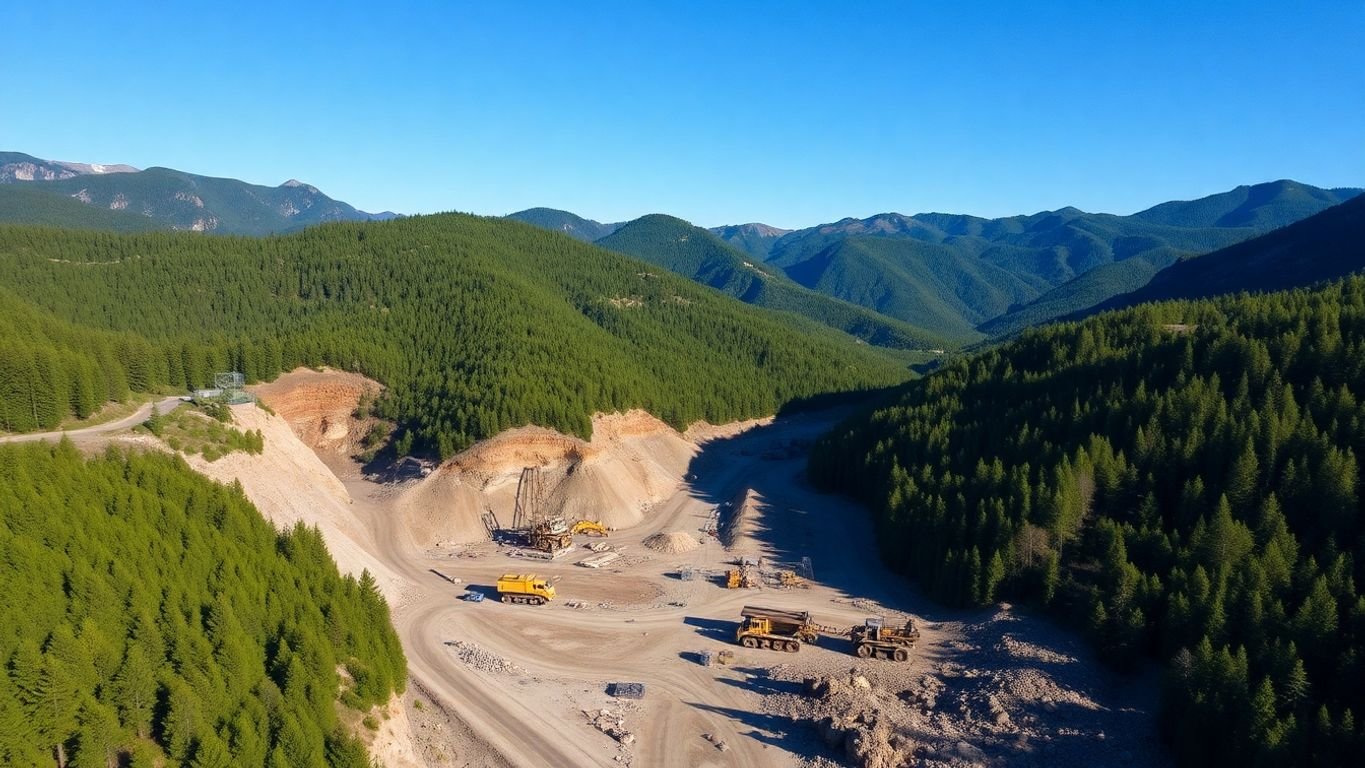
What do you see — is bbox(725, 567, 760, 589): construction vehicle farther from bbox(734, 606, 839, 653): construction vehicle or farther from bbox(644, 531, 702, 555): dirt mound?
bbox(734, 606, 839, 653): construction vehicle

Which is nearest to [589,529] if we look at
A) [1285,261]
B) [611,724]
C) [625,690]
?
[625,690]

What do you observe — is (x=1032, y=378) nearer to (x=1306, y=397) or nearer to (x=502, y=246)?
(x=1306, y=397)

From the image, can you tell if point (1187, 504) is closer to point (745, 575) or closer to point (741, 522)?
point (745, 575)

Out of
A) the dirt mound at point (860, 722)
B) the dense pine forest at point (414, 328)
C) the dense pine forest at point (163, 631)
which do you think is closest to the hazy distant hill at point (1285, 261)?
the dense pine forest at point (414, 328)

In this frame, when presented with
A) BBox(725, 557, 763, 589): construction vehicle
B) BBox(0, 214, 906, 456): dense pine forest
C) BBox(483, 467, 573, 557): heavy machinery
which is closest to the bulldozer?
BBox(483, 467, 573, 557): heavy machinery

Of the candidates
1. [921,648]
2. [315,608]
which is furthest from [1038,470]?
[315,608]

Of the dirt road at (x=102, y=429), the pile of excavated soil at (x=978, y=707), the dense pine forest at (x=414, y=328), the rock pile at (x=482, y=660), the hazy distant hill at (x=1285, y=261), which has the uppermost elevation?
the hazy distant hill at (x=1285, y=261)

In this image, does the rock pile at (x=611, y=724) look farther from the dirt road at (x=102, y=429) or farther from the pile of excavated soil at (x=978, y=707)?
the dirt road at (x=102, y=429)
